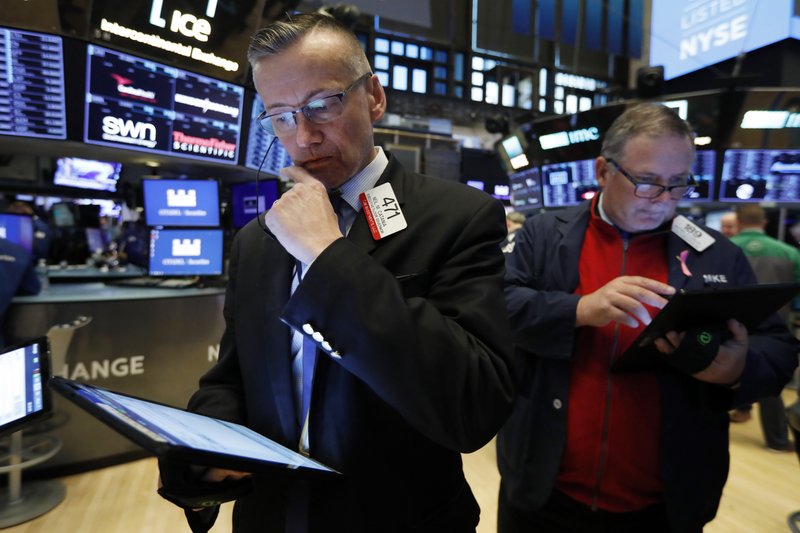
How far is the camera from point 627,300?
3.58 feet

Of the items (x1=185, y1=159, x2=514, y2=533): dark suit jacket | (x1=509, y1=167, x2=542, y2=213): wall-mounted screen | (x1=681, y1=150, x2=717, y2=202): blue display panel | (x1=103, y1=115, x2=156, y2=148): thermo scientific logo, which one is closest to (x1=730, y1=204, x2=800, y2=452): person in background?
(x1=681, y1=150, x2=717, y2=202): blue display panel

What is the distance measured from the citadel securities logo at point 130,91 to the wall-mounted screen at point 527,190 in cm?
588

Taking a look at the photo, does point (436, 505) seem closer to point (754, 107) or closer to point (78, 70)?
point (78, 70)

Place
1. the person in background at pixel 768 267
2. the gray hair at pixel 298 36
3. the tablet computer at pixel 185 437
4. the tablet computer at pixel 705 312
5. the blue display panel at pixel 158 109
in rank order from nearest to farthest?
the tablet computer at pixel 185 437 < the gray hair at pixel 298 36 < the tablet computer at pixel 705 312 < the blue display panel at pixel 158 109 < the person in background at pixel 768 267

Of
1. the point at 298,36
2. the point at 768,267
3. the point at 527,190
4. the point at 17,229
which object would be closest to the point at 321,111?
the point at 298,36

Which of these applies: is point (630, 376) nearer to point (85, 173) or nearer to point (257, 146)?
point (257, 146)

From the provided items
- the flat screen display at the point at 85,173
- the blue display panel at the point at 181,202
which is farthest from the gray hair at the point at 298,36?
the flat screen display at the point at 85,173

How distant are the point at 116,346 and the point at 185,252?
3.49 feet

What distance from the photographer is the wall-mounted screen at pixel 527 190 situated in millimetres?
7832

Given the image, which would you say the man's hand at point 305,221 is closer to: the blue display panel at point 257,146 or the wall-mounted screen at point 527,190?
the blue display panel at point 257,146

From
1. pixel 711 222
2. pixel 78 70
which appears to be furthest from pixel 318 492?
pixel 711 222

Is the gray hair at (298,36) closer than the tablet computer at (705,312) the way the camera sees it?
Yes

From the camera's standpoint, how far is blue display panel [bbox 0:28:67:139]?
305 cm

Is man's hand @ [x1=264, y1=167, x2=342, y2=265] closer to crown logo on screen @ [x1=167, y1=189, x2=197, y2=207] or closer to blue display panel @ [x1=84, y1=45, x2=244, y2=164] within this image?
blue display panel @ [x1=84, y1=45, x2=244, y2=164]
